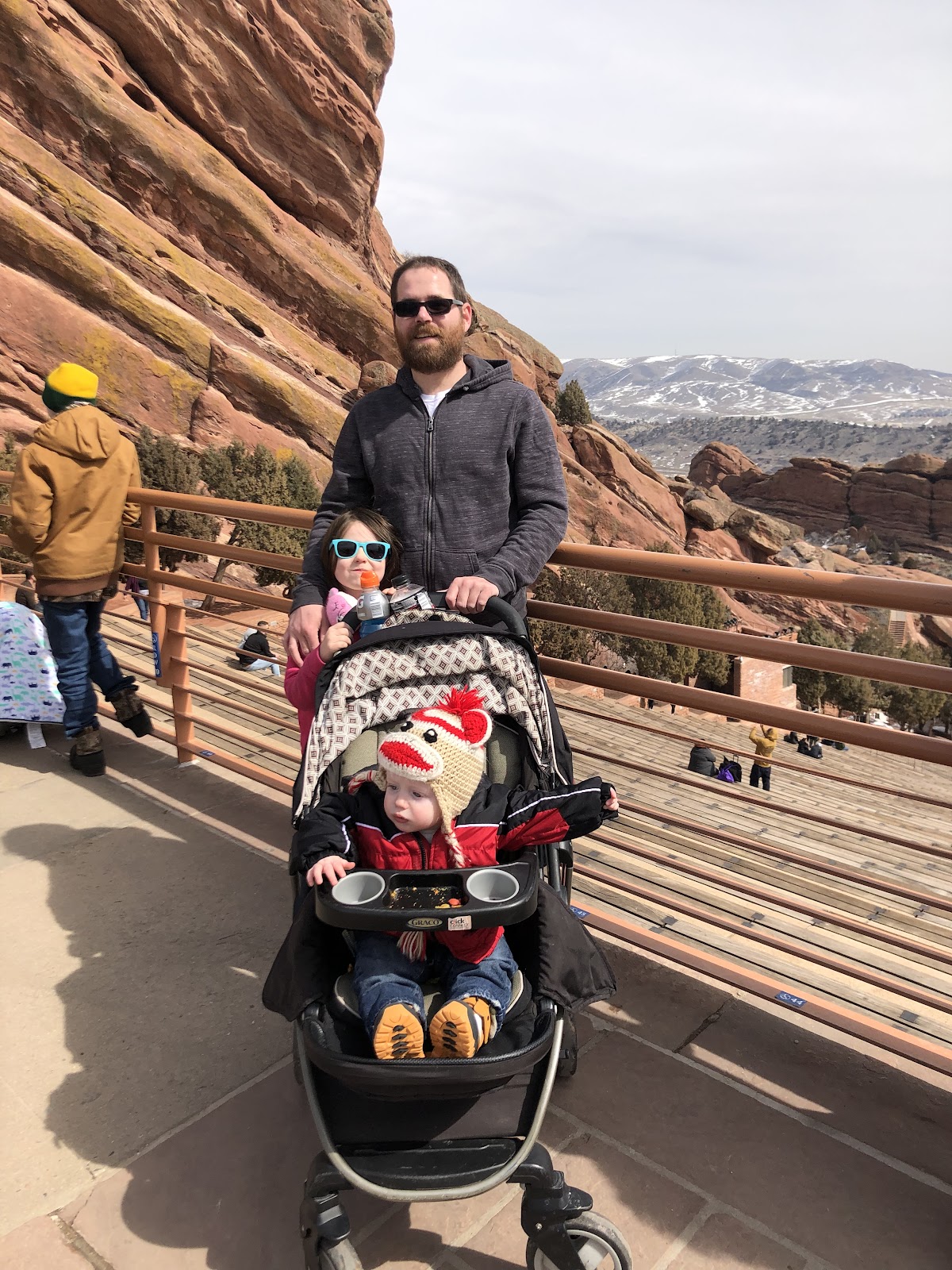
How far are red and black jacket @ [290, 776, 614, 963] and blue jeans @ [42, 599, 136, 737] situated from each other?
3055 mm

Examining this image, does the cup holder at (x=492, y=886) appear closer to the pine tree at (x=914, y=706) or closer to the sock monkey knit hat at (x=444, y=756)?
the sock monkey knit hat at (x=444, y=756)

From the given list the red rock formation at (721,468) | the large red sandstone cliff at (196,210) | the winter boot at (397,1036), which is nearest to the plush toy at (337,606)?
the winter boot at (397,1036)

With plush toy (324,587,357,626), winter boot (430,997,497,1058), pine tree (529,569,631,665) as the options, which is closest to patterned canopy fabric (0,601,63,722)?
plush toy (324,587,357,626)

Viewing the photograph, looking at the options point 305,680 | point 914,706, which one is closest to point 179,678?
point 305,680

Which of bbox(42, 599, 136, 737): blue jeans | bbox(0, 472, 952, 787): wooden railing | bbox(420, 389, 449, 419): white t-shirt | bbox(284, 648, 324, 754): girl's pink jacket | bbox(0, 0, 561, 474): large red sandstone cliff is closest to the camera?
bbox(0, 472, 952, 787): wooden railing

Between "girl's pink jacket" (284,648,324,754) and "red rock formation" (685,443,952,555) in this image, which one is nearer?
"girl's pink jacket" (284,648,324,754)

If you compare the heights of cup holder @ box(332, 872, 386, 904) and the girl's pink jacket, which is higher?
the girl's pink jacket

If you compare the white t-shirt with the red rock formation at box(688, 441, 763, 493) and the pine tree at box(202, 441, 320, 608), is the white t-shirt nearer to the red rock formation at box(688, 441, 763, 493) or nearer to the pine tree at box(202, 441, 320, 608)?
the pine tree at box(202, 441, 320, 608)

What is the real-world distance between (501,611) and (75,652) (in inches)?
125

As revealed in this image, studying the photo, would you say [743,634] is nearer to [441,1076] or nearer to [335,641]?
[335,641]

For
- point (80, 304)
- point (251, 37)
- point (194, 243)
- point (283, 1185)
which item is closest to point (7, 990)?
point (283, 1185)

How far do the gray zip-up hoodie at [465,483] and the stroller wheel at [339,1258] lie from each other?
1.60 metres

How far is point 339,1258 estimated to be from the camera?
1.64 m

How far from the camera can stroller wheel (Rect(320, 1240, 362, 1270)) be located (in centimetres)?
164
